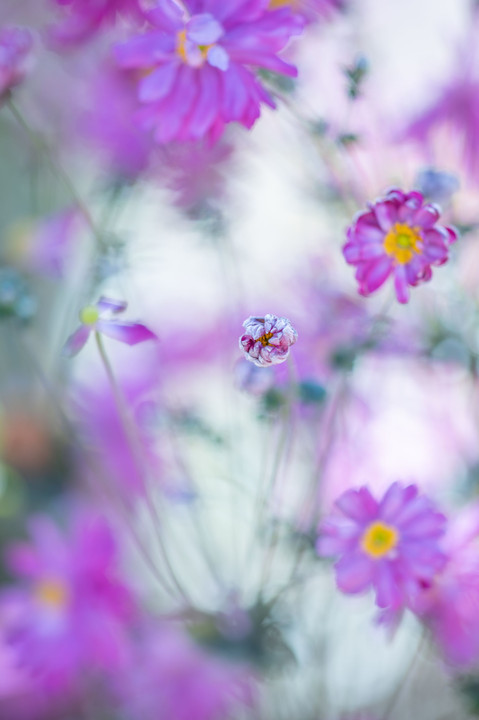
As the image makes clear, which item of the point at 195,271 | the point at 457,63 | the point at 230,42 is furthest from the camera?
the point at 195,271

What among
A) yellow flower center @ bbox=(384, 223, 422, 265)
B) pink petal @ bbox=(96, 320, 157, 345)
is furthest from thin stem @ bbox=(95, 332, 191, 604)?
yellow flower center @ bbox=(384, 223, 422, 265)

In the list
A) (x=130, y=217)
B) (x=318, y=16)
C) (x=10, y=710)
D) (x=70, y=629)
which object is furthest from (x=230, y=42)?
(x=10, y=710)

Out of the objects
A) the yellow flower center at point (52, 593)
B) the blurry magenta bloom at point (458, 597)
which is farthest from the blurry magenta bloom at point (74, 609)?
the blurry magenta bloom at point (458, 597)

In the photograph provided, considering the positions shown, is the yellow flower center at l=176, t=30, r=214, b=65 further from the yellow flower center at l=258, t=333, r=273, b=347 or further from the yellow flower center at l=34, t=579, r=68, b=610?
the yellow flower center at l=34, t=579, r=68, b=610

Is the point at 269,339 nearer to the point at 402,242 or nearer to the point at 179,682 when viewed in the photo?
the point at 402,242

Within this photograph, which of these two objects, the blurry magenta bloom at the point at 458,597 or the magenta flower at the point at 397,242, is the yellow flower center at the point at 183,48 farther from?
the blurry magenta bloom at the point at 458,597

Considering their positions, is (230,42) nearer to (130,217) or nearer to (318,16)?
(318,16)

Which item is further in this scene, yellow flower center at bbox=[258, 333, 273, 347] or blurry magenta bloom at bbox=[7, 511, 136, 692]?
blurry magenta bloom at bbox=[7, 511, 136, 692]
